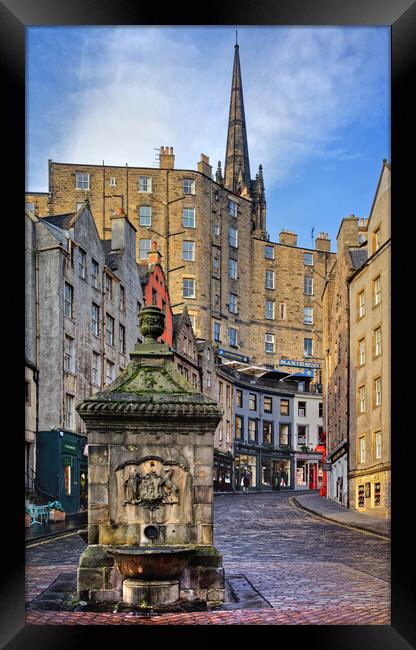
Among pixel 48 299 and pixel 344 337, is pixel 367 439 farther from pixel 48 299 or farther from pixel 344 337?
pixel 48 299

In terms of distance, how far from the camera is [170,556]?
8008 millimetres

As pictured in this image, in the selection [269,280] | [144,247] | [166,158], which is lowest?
[269,280]

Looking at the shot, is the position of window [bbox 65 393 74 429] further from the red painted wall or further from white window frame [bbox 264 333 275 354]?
white window frame [bbox 264 333 275 354]

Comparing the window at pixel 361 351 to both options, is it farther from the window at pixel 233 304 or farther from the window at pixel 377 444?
the window at pixel 233 304

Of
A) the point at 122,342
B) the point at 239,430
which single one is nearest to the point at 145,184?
the point at 122,342

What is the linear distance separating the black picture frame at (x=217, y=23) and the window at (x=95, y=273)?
10.7 m

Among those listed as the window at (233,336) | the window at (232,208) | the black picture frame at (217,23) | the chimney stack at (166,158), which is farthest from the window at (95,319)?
the black picture frame at (217,23)

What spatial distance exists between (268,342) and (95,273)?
6.14 m

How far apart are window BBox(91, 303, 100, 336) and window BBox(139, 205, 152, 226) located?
4.42 metres

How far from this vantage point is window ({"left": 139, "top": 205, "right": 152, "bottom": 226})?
1434 cm

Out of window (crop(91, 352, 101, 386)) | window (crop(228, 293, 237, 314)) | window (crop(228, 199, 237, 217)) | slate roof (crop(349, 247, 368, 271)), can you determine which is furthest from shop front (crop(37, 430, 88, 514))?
slate roof (crop(349, 247, 368, 271))

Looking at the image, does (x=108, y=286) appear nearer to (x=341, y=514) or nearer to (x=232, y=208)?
(x=232, y=208)

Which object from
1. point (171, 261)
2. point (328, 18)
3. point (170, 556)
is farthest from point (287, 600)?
point (171, 261)

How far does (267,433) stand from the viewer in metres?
20.7
